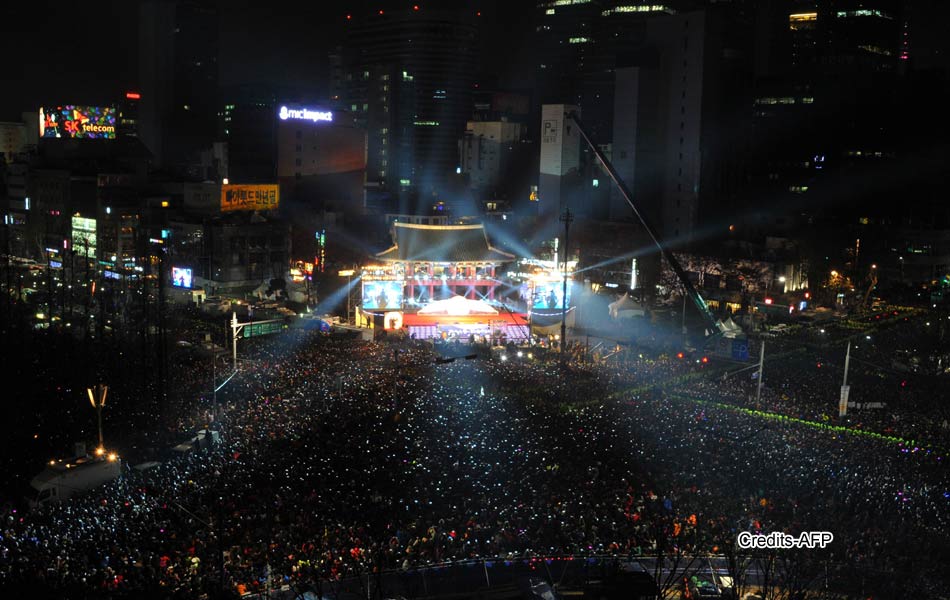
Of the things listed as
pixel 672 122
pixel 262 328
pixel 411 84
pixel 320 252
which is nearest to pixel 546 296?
pixel 262 328

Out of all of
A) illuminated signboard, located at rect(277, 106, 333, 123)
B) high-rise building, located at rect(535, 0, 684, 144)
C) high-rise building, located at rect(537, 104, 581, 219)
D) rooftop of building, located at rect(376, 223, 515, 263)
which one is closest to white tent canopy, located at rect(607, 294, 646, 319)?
rooftop of building, located at rect(376, 223, 515, 263)

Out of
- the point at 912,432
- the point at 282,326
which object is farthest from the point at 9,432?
the point at 912,432

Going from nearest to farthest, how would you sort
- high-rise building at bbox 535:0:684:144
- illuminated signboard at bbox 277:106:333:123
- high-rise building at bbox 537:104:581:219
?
high-rise building at bbox 537:104:581:219, illuminated signboard at bbox 277:106:333:123, high-rise building at bbox 535:0:684:144

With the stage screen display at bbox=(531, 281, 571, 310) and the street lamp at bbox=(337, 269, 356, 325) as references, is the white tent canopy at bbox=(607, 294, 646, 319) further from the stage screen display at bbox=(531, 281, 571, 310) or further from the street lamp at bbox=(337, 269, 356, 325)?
the street lamp at bbox=(337, 269, 356, 325)

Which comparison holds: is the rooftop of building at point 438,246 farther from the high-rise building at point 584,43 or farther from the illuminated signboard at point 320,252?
the high-rise building at point 584,43

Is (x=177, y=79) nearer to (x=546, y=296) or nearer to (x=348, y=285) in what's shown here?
(x=348, y=285)

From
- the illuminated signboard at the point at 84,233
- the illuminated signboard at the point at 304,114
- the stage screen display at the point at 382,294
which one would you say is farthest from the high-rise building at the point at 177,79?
the stage screen display at the point at 382,294
